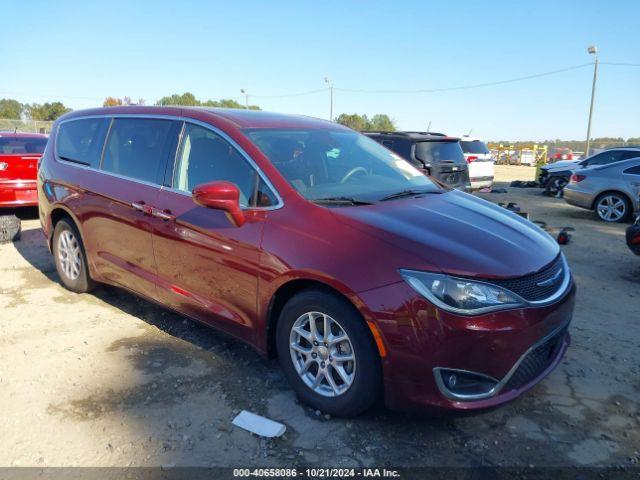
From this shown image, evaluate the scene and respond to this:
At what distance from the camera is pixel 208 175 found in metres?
3.52

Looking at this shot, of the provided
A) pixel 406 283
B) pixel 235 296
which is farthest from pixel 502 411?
pixel 235 296

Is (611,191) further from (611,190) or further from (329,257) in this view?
(329,257)

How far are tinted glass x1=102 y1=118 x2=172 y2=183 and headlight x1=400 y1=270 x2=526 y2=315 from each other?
7.58 feet

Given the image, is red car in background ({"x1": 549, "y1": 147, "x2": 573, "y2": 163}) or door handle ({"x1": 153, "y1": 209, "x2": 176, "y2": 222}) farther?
red car in background ({"x1": 549, "y1": 147, "x2": 573, "y2": 163})

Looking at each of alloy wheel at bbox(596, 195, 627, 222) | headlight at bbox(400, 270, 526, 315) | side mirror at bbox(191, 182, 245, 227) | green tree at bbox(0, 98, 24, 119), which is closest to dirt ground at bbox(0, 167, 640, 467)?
headlight at bbox(400, 270, 526, 315)

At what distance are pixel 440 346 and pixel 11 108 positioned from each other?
291 ft

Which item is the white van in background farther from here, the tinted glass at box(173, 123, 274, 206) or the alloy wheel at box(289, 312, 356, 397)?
the alloy wheel at box(289, 312, 356, 397)

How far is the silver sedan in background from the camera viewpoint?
10.1 metres

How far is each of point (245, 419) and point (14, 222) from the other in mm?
6093

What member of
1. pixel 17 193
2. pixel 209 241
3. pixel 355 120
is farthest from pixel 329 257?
pixel 355 120

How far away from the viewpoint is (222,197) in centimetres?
303

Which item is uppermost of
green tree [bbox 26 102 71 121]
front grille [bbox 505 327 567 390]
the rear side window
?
green tree [bbox 26 102 71 121]

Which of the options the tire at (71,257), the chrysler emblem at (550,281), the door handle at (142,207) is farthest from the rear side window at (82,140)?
the chrysler emblem at (550,281)

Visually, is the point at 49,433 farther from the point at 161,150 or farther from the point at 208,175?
the point at 161,150
